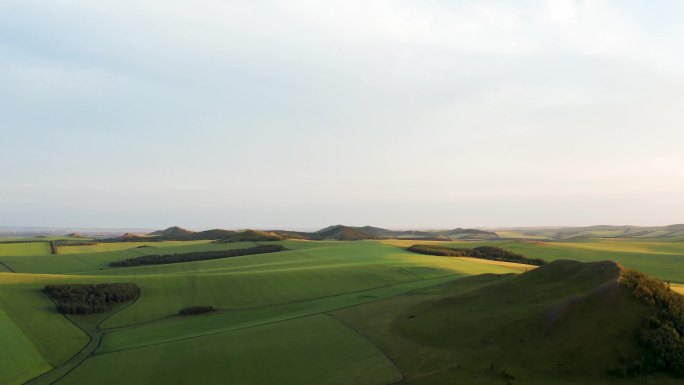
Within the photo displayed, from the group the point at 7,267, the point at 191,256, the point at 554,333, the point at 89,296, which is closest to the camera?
the point at 554,333

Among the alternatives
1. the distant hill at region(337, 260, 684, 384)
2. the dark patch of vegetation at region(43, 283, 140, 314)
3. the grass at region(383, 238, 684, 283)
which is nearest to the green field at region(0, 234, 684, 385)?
the distant hill at region(337, 260, 684, 384)

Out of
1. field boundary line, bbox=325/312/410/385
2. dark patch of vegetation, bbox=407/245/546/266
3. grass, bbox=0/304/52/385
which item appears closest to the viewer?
field boundary line, bbox=325/312/410/385

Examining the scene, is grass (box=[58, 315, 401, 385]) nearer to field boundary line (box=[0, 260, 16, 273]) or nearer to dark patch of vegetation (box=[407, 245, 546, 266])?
field boundary line (box=[0, 260, 16, 273])

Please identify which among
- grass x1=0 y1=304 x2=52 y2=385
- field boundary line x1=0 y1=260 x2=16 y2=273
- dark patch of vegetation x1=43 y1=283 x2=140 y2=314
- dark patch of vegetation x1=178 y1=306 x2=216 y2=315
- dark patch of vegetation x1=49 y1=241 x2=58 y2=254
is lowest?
grass x1=0 y1=304 x2=52 y2=385

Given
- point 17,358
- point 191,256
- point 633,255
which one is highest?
point 633,255

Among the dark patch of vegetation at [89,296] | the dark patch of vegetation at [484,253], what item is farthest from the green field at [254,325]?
the dark patch of vegetation at [484,253]

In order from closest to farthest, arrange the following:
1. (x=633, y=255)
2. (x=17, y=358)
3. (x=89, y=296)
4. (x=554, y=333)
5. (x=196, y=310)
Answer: (x=554, y=333) → (x=17, y=358) → (x=196, y=310) → (x=89, y=296) → (x=633, y=255)

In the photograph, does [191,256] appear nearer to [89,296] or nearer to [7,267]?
[7,267]

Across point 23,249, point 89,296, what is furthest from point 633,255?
point 23,249
